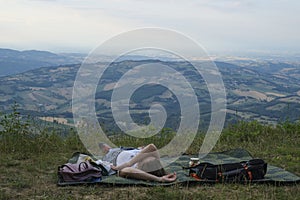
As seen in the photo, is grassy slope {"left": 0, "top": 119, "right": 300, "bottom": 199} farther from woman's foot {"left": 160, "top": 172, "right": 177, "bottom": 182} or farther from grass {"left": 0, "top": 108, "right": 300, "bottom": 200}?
woman's foot {"left": 160, "top": 172, "right": 177, "bottom": 182}

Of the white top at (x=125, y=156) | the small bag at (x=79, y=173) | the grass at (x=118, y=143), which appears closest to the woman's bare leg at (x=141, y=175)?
the grass at (x=118, y=143)

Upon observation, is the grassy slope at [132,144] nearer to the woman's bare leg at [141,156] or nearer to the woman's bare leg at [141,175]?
the woman's bare leg at [141,175]

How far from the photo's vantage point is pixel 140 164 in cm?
539

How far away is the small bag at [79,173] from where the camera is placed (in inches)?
191

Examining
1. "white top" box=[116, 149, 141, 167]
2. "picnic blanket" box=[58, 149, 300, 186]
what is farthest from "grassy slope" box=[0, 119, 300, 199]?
"white top" box=[116, 149, 141, 167]

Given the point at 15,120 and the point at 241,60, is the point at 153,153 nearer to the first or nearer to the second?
the point at 15,120

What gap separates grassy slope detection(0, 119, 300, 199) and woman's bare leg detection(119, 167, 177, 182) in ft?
0.94

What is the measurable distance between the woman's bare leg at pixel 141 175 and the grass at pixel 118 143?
0.27 m

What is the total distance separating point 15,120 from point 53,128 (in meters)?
0.86

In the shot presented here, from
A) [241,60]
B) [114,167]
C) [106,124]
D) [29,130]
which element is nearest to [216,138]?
[106,124]

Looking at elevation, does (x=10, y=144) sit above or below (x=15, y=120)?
below

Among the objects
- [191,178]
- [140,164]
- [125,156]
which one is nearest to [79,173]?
[140,164]

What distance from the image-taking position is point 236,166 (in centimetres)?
510

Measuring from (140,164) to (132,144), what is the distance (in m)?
2.32
